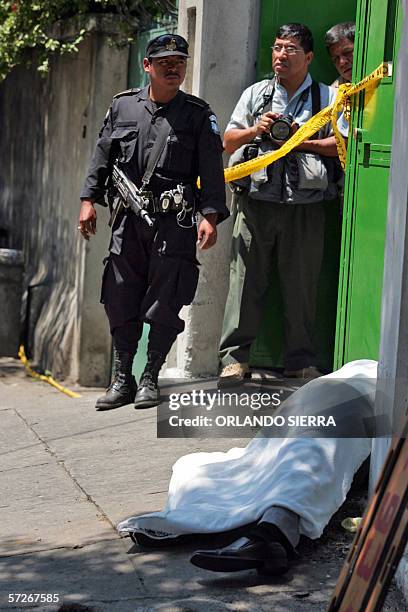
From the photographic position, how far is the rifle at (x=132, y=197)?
672 centimetres

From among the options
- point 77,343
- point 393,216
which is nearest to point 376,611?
point 393,216

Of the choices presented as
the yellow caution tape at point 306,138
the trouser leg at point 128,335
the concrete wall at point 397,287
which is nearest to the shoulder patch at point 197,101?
the yellow caution tape at point 306,138

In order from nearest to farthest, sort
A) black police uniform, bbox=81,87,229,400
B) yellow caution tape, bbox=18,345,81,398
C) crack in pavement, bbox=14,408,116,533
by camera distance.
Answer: crack in pavement, bbox=14,408,116,533
black police uniform, bbox=81,87,229,400
yellow caution tape, bbox=18,345,81,398

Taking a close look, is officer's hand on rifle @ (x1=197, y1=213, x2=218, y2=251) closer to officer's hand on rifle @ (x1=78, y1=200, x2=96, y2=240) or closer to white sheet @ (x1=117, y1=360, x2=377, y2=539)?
officer's hand on rifle @ (x1=78, y1=200, x2=96, y2=240)

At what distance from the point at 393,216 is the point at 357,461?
1061 millimetres

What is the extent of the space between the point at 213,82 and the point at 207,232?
1217mm

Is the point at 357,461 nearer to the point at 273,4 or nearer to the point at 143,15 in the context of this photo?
the point at 273,4

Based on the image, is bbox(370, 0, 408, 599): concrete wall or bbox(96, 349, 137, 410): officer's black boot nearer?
bbox(370, 0, 408, 599): concrete wall

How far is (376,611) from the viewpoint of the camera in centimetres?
323

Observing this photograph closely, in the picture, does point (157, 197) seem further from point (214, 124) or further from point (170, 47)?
point (170, 47)

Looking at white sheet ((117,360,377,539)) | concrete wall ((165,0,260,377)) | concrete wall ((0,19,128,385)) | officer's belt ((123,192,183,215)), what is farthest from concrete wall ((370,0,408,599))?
concrete wall ((0,19,128,385))

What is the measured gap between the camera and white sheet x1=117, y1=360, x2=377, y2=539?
184 inches

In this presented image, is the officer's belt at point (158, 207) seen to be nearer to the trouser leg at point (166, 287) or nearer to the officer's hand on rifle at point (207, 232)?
the trouser leg at point (166, 287)

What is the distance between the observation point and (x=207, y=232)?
263 inches
